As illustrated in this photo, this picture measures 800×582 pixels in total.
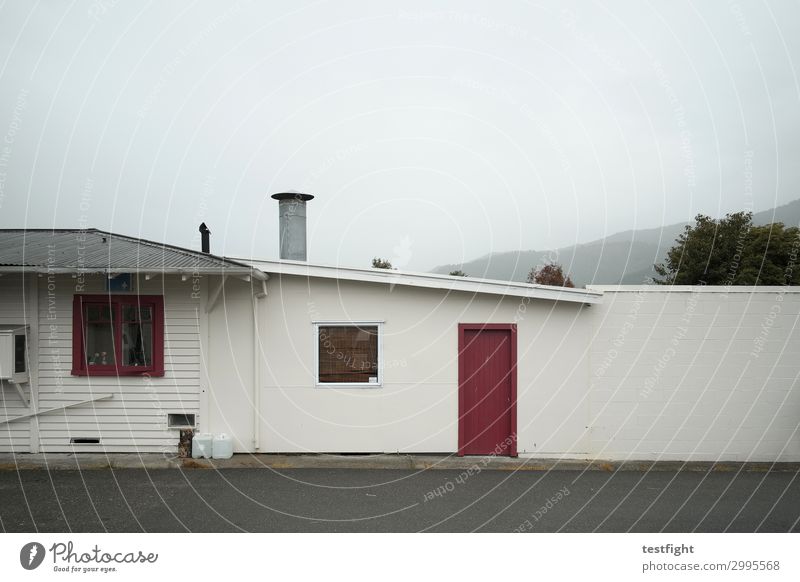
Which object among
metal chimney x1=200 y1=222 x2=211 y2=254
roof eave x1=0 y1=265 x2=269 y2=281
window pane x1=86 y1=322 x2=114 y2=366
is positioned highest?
metal chimney x1=200 y1=222 x2=211 y2=254

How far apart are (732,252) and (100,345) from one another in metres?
39.1

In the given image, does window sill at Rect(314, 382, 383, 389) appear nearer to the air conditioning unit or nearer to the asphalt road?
the asphalt road

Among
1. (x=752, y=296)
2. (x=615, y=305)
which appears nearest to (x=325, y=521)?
(x=615, y=305)

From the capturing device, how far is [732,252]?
128 feet

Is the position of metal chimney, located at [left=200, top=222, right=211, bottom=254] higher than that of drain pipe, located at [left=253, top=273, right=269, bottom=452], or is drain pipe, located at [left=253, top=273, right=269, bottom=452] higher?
metal chimney, located at [left=200, top=222, right=211, bottom=254]

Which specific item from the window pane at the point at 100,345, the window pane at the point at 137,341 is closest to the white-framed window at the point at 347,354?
the window pane at the point at 137,341

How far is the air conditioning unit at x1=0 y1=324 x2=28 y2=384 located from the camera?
993cm

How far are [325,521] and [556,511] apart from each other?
2914 mm

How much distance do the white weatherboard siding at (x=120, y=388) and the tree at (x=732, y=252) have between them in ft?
103

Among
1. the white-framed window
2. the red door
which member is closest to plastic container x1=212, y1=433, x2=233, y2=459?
the white-framed window

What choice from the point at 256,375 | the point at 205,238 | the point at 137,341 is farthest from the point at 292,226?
the point at 137,341

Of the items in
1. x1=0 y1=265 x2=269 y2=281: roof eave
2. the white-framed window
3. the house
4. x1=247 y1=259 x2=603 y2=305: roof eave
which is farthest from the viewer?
the white-framed window

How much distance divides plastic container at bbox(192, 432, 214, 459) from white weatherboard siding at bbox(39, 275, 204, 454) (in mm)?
498

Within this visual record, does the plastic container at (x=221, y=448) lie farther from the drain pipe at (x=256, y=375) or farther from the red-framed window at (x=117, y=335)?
the red-framed window at (x=117, y=335)
